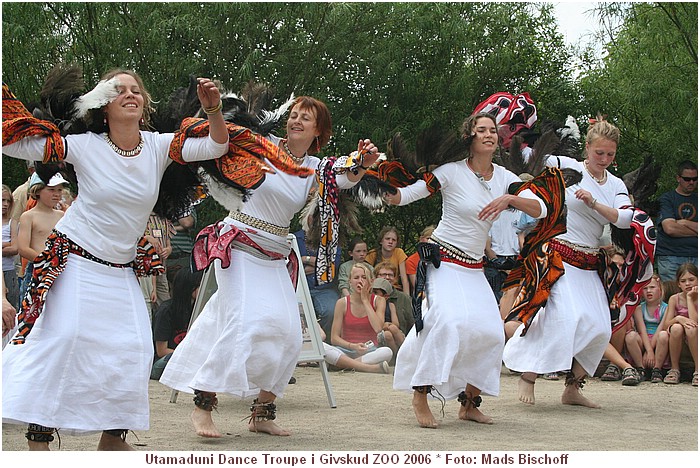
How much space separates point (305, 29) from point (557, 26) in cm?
610

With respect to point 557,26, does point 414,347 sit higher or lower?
lower

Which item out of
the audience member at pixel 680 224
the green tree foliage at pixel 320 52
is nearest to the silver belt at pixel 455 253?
the audience member at pixel 680 224

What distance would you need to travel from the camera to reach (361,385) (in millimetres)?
8812

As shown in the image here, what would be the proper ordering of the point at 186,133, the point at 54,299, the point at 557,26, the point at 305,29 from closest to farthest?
the point at 54,299, the point at 186,133, the point at 305,29, the point at 557,26

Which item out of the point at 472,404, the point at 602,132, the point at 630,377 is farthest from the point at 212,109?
the point at 630,377

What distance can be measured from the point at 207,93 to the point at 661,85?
9327 mm

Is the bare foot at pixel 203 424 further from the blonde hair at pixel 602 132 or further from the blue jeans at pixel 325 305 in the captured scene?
the blue jeans at pixel 325 305

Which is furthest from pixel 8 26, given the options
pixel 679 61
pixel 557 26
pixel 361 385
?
pixel 557 26

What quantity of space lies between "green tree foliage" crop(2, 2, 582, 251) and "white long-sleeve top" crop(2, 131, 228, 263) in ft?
23.7

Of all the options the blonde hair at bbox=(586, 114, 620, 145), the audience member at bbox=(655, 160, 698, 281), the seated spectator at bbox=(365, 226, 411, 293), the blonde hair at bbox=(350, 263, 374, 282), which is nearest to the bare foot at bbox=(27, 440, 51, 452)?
the blonde hair at bbox=(586, 114, 620, 145)

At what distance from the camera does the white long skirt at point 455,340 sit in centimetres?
627

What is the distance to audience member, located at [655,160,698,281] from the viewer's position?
1014cm

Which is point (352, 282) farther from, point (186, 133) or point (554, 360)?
point (186, 133)

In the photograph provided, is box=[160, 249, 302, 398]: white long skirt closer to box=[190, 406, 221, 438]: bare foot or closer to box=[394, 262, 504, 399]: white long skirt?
box=[190, 406, 221, 438]: bare foot
